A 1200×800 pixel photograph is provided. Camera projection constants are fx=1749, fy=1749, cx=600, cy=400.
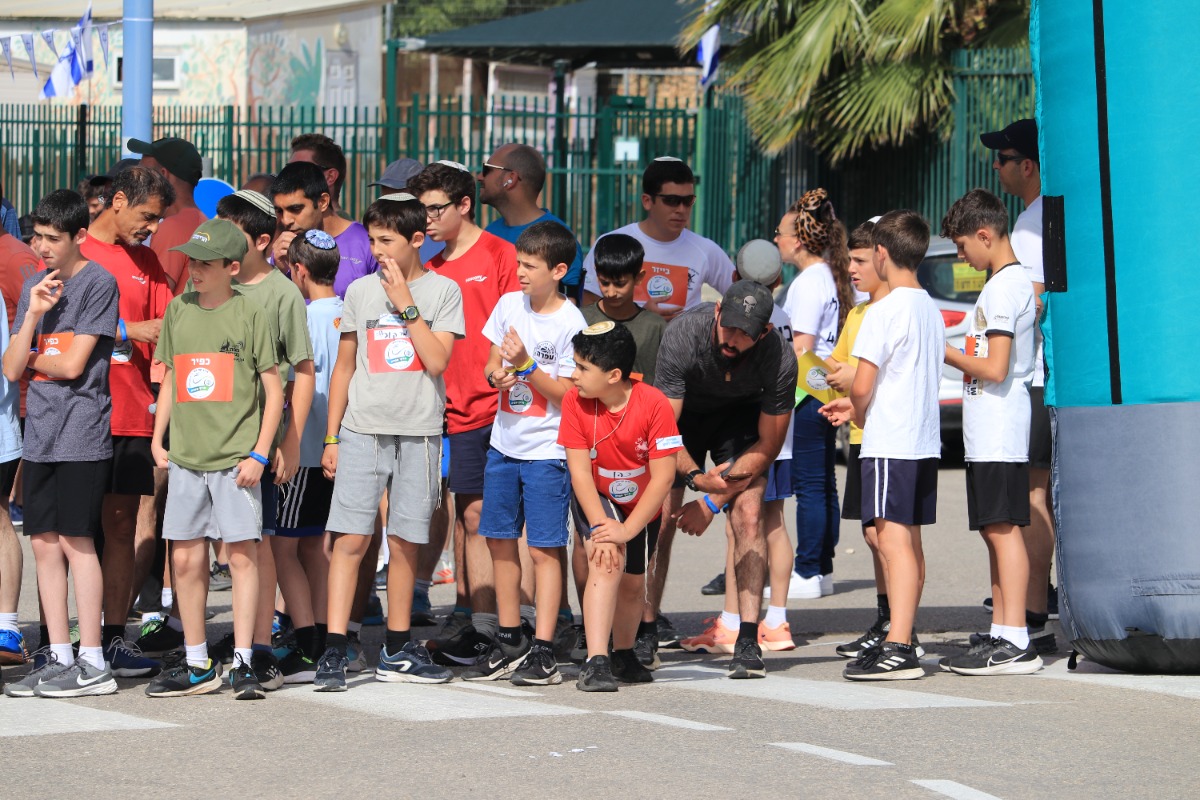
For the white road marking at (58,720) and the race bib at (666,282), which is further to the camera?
the race bib at (666,282)

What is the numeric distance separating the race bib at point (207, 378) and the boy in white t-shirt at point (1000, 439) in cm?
294

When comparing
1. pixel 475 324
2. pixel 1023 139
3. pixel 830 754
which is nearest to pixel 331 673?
pixel 475 324

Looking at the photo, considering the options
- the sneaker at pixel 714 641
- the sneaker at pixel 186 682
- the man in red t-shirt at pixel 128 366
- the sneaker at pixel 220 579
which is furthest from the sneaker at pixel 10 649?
the sneaker at pixel 714 641

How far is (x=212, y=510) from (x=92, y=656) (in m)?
0.75

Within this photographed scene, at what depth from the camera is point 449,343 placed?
7.03 meters

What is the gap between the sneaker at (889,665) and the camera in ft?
23.2

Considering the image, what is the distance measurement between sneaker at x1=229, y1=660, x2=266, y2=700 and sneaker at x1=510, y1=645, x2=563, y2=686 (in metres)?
1.01

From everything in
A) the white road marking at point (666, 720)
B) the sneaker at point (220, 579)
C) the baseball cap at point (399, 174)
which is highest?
the baseball cap at point (399, 174)

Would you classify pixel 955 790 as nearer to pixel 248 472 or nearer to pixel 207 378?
pixel 248 472

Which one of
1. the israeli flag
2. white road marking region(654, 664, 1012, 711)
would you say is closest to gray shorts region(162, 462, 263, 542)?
white road marking region(654, 664, 1012, 711)

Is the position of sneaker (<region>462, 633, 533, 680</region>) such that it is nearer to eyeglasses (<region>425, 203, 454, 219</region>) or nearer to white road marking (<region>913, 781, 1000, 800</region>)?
eyeglasses (<region>425, 203, 454, 219</region>)

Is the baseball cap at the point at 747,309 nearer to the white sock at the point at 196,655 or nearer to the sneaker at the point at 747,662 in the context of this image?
the sneaker at the point at 747,662

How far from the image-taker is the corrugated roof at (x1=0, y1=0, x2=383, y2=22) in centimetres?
3192

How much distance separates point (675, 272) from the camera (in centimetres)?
839
